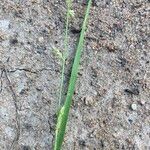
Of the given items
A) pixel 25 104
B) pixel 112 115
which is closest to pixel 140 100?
pixel 112 115

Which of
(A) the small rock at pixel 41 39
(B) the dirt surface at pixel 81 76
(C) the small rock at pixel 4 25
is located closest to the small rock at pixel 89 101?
(B) the dirt surface at pixel 81 76

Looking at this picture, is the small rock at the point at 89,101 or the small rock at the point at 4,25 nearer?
the small rock at the point at 89,101

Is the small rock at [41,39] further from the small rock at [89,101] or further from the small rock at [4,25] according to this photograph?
the small rock at [89,101]

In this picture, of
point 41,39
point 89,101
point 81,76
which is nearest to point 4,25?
point 41,39

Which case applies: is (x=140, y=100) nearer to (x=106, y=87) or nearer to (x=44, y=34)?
(x=106, y=87)

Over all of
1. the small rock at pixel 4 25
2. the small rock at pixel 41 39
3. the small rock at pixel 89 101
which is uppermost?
the small rock at pixel 4 25

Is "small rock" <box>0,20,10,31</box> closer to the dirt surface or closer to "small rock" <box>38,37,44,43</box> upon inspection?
the dirt surface

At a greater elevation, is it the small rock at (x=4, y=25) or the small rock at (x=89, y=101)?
the small rock at (x=4, y=25)

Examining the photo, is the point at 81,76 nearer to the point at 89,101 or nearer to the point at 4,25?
the point at 89,101
